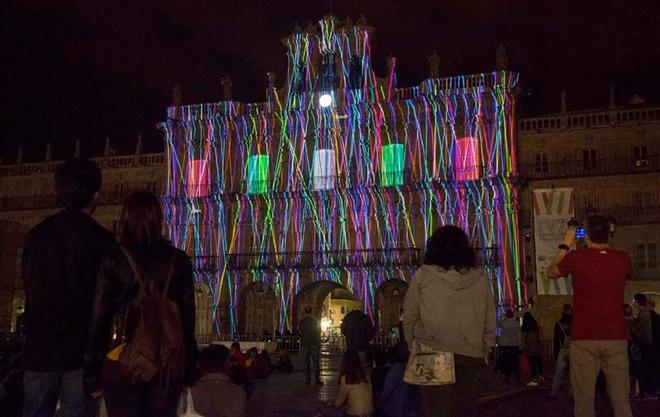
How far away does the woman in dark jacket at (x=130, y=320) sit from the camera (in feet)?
12.8

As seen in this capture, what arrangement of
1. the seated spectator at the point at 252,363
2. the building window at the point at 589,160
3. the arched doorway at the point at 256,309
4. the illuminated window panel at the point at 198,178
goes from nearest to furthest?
the seated spectator at the point at 252,363 < the building window at the point at 589,160 < the arched doorway at the point at 256,309 < the illuminated window panel at the point at 198,178

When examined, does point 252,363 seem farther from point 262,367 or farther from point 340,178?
point 340,178

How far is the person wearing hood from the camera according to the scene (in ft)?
16.5

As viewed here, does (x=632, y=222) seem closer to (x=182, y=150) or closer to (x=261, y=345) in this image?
(x=261, y=345)

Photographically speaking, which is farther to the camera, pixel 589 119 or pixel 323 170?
pixel 323 170

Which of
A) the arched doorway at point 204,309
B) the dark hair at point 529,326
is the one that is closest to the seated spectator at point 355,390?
the dark hair at point 529,326

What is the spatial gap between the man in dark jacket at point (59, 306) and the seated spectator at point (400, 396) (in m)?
3.55

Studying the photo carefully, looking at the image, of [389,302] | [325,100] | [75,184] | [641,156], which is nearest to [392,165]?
[325,100]

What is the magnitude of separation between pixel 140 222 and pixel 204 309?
31578mm

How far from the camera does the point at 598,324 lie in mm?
5789

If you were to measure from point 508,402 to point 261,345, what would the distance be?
15113 millimetres

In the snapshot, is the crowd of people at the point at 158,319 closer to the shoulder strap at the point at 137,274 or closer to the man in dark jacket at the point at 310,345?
the shoulder strap at the point at 137,274

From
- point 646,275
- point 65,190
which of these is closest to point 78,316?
point 65,190

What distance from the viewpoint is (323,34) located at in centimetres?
3609
